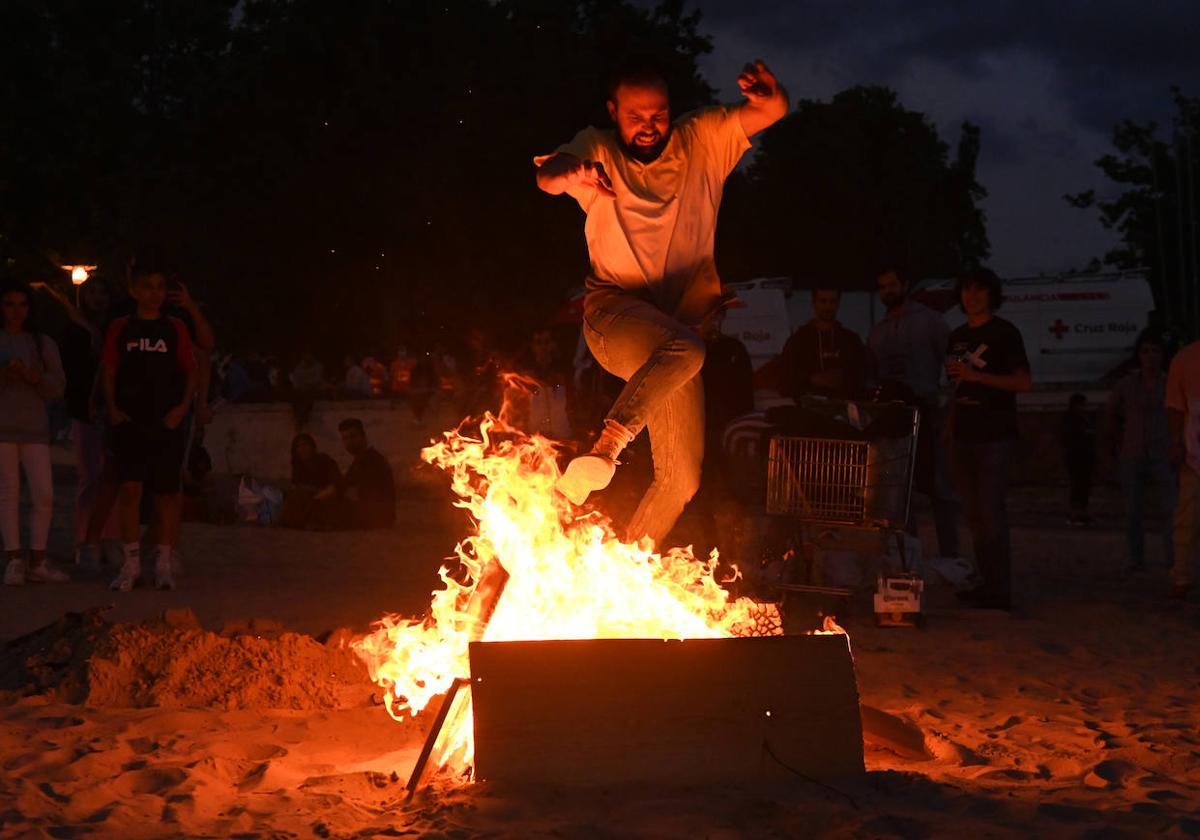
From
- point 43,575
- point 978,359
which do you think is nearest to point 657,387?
point 978,359

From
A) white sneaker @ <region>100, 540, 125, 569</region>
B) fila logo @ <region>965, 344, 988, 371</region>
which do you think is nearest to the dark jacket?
fila logo @ <region>965, 344, 988, 371</region>

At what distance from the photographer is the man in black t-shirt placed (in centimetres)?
914

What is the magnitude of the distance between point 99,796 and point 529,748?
144 centimetres

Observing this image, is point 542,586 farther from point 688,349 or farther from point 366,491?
point 366,491

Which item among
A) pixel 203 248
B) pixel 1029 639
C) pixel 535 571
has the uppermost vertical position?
pixel 203 248

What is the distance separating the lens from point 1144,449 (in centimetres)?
1175

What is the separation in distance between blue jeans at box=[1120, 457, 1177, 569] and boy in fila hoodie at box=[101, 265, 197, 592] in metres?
7.79

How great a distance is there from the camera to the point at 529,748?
4539mm

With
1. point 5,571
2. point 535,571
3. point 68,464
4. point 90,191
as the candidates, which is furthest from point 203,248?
point 535,571

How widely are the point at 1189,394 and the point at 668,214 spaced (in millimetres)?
5846

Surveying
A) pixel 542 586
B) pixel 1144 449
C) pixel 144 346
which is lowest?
pixel 542 586

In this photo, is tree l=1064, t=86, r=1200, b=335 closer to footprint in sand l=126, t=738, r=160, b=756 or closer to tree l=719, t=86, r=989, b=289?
tree l=719, t=86, r=989, b=289

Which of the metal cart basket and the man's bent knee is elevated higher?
the man's bent knee

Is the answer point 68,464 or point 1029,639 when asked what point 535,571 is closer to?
point 1029,639
